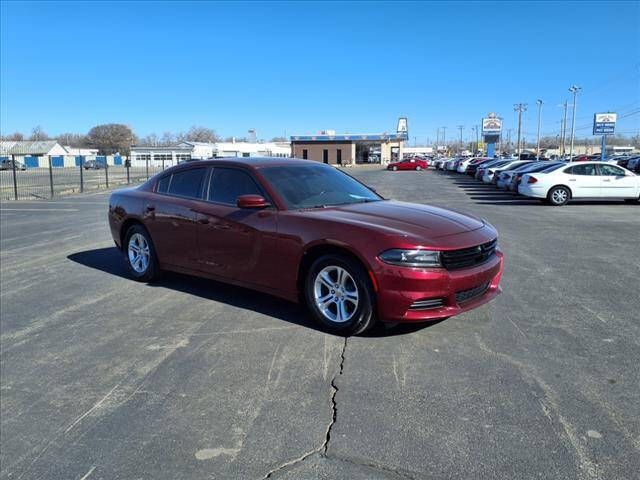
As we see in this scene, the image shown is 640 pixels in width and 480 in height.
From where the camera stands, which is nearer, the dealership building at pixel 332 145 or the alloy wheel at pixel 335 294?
the alloy wheel at pixel 335 294

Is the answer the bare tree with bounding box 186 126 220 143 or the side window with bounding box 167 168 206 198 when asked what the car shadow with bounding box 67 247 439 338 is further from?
the bare tree with bounding box 186 126 220 143

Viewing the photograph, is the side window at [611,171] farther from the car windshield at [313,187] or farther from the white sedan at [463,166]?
the white sedan at [463,166]

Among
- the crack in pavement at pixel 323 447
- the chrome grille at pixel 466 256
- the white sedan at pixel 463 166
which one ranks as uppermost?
the white sedan at pixel 463 166

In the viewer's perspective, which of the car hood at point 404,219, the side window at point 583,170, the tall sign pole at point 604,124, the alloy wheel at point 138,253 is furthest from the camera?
the tall sign pole at point 604,124

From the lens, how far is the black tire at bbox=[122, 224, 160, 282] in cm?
639

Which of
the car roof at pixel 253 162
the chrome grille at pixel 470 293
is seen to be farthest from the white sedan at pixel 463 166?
the chrome grille at pixel 470 293

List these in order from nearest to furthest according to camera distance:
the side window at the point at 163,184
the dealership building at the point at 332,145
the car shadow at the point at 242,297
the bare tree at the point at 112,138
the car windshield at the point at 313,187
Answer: the car shadow at the point at 242,297, the car windshield at the point at 313,187, the side window at the point at 163,184, the dealership building at the point at 332,145, the bare tree at the point at 112,138

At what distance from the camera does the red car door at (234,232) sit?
494 cm

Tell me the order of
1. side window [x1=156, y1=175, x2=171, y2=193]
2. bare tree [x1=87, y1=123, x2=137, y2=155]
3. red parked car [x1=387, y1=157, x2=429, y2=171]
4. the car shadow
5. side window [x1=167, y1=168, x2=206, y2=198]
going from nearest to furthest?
1. the car shadow
2. side window [x1=167, y1=168, x2=206, y2=198]
3. side window [x1=156, y1=175, x2=171, y2=193]
4. red parked car [x1=387, y1=157, x2=429, y2=171]
5. bare tree [x1=87, y1=123, x2=137, y2=155]

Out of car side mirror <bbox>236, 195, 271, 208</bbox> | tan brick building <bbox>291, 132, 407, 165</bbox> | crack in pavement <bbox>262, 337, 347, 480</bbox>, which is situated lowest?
crack in pavement <bbox>262, 337, 347, 480</bbox>

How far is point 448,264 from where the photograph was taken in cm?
417

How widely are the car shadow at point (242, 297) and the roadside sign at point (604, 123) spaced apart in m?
49.7

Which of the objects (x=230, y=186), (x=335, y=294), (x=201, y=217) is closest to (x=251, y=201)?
(x=230, y=186)

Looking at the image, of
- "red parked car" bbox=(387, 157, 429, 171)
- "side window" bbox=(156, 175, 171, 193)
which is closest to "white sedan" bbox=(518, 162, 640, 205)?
"side window" bbox=(156, 175, 171, 193)
